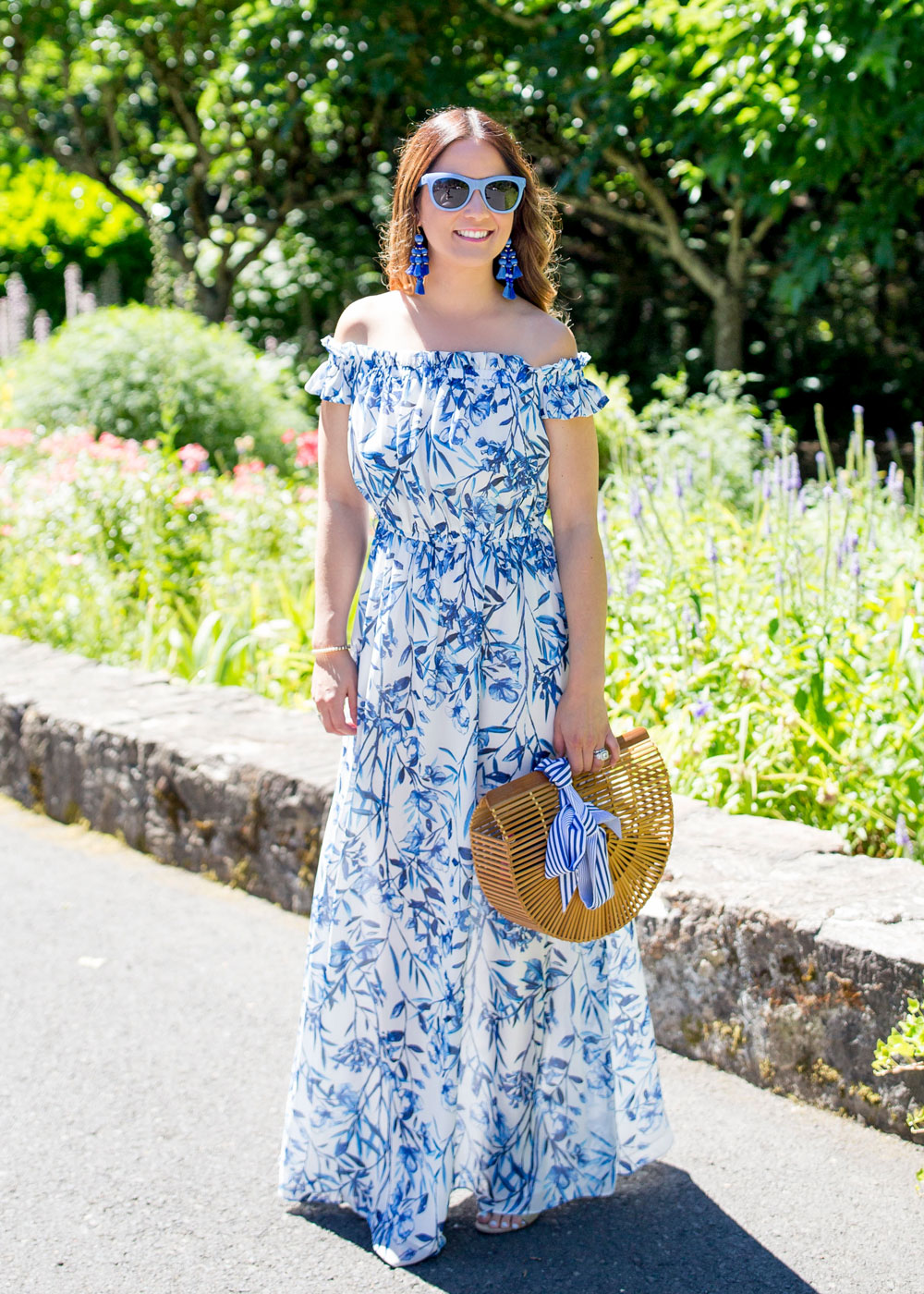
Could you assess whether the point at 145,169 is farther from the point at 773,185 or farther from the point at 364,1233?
the point at 364,1233

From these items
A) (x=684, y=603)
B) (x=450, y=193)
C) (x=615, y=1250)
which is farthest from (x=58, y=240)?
(x=615, y=1250)

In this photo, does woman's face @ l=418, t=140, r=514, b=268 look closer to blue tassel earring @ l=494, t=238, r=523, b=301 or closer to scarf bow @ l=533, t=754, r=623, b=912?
blue tassel earring @ l=494, t=238, r=523, b=301

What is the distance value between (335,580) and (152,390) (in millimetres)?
5557

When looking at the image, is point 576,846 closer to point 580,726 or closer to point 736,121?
point 580,726

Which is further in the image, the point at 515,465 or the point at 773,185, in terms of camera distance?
the point at 773,185

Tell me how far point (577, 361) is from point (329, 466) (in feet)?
1.51

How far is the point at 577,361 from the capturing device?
2.11m

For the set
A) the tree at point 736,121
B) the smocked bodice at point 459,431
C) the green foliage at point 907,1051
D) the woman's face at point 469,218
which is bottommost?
the green foliage at point 907,1051

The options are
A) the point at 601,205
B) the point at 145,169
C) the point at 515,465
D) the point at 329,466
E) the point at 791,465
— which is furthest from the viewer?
the point at 145,169

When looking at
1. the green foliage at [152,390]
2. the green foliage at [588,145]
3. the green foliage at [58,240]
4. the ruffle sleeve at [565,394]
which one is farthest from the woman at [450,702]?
the green foliage at [58,240]

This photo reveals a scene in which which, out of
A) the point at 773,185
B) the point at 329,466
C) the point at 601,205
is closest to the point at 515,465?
the point at 329,466

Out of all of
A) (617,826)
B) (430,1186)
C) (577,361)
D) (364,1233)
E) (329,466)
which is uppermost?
(577,361)

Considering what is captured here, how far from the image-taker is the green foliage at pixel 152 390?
7.32 m

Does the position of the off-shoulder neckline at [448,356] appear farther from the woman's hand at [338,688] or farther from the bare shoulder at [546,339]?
the woman's hand at [338,688]
